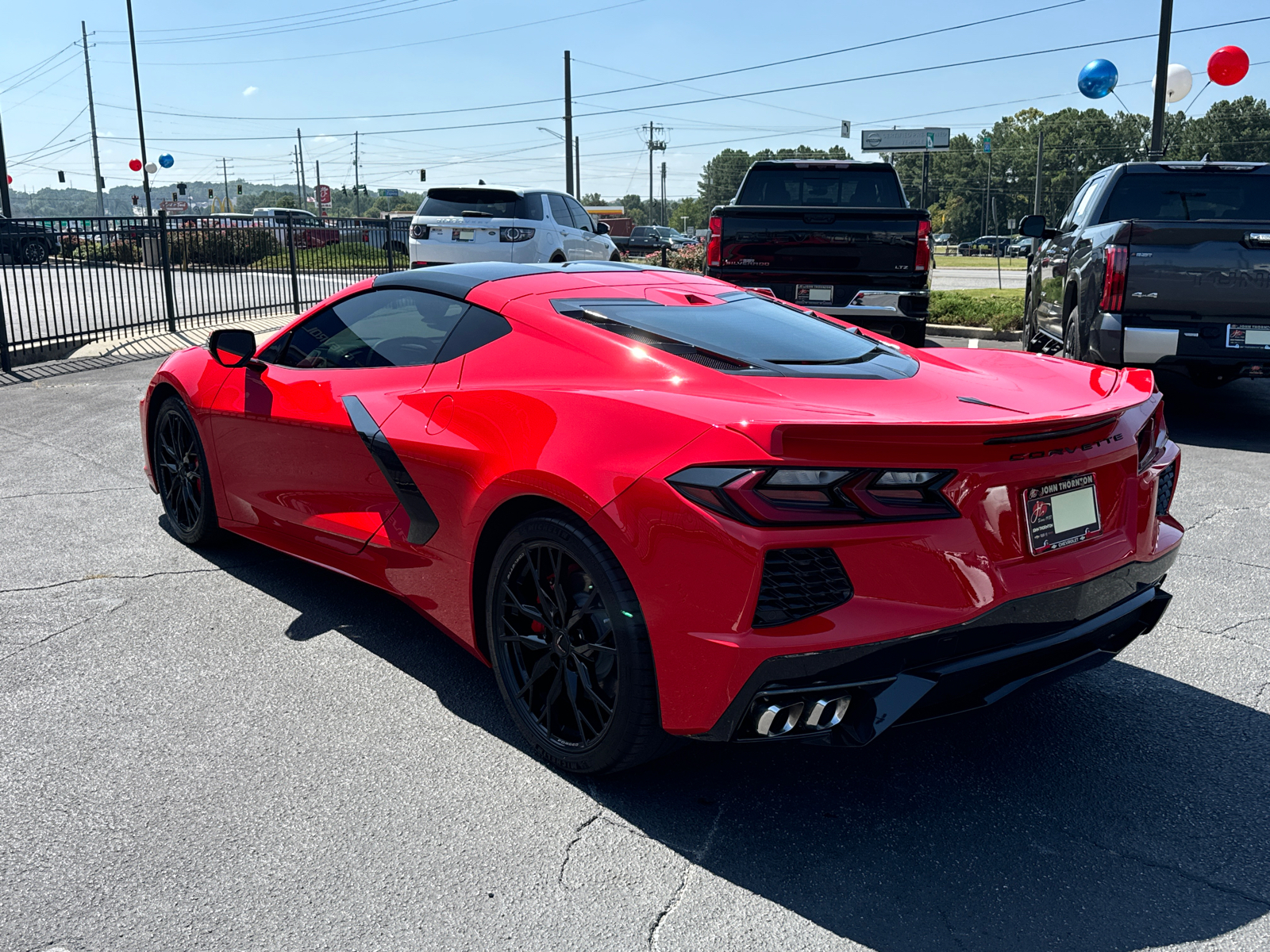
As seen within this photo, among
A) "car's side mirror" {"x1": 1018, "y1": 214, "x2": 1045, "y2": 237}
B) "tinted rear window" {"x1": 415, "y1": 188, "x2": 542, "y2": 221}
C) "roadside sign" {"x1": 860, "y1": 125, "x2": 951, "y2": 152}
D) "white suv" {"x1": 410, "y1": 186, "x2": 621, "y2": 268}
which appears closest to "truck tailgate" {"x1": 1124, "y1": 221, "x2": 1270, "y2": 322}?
"car's side mirror" {"x1": 1018, "y1": 214, "x2": 1045, "y2": 237}

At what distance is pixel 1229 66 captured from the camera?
17953 millimetres

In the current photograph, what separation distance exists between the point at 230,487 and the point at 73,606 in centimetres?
79

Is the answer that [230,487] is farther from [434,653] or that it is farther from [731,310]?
[731,310]

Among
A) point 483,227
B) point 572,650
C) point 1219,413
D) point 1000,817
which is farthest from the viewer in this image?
point 483,227

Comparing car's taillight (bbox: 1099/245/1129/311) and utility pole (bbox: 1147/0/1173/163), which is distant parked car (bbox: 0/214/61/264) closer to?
car's taillight (bbox: 1099/245/1129/311)

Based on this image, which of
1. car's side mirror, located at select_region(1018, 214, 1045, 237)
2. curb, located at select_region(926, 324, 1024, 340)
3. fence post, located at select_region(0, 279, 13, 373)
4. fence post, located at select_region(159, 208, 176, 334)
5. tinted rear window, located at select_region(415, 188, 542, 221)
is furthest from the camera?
tinted rear window, located at select_region(415, 188, 542, 221)

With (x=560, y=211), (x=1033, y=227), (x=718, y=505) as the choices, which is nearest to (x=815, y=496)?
(x=718, y=505)

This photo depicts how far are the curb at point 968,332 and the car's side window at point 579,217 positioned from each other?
19.5ft

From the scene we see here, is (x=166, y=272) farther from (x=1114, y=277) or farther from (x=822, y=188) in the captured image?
(x=1114, y=277)

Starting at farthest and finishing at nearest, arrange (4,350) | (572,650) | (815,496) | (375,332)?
(4,350) → (375,332) → (572,650) → (815,496)

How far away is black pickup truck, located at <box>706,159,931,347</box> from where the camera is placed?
9.62 meters

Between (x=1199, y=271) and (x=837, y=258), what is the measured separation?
3.07m

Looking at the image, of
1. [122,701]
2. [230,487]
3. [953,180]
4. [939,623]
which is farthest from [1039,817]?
[953,180]

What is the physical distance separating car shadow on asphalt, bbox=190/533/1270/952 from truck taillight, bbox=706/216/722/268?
21.9ft
